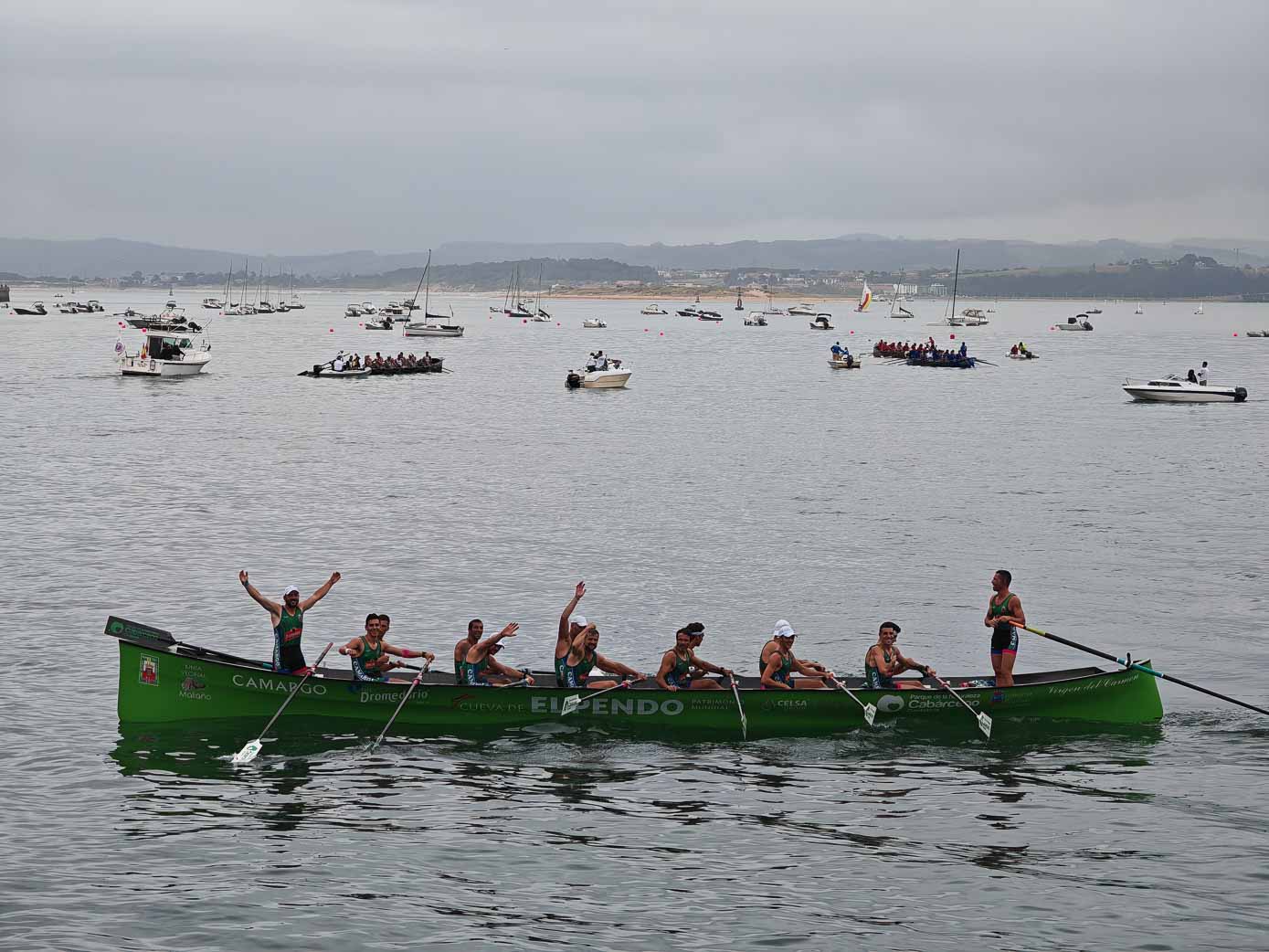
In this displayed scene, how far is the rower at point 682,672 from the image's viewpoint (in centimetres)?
2566

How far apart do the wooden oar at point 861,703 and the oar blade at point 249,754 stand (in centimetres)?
1009

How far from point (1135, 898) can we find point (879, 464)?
4656 centimetres

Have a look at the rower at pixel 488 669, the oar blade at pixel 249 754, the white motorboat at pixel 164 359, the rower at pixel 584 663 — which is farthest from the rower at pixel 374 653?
the white motorboat at pixel 164 359

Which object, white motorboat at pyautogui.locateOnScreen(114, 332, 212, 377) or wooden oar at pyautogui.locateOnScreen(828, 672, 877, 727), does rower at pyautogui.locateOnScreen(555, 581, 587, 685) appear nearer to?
wooden oar at pyautogui.locateOnScreen(828, 672, 877, 727)

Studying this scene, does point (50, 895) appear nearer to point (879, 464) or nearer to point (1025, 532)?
point (1025, 532)

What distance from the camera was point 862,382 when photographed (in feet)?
388

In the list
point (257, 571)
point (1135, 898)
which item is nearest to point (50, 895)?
point (1135, 898)

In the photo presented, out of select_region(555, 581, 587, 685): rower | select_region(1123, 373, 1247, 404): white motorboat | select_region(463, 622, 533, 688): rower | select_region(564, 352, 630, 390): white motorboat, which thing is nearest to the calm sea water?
select_region(463, 622, 533, 688): rower

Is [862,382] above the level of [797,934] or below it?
above

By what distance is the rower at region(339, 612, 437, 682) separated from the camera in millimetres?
25391

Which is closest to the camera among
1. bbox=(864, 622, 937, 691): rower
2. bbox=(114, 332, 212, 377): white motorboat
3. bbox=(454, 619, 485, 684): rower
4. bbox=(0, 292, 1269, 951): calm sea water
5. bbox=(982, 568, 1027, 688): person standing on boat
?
bbox=(0, 292, 1269, 951): calm sea water

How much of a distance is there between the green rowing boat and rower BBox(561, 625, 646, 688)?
0.88 feet

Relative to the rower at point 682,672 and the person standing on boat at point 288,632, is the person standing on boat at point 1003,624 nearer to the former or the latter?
the rower at point 682,672

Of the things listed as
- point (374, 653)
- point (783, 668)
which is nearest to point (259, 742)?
point (374, 653)
